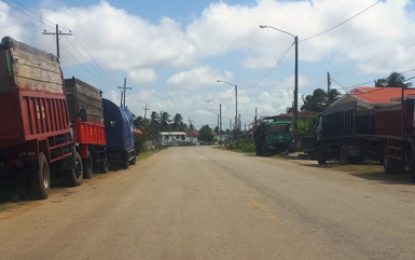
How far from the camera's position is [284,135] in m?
52.6

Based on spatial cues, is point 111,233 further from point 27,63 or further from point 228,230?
point 27,63

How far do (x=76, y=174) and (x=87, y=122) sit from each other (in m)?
3.21

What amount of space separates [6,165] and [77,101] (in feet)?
25.1

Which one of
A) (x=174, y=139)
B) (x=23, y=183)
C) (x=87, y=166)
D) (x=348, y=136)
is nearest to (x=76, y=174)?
(x=87, y=166)

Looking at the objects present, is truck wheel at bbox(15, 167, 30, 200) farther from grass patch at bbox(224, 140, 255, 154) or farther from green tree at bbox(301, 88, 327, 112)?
green tree at bbox(301, 88, 327, 112)

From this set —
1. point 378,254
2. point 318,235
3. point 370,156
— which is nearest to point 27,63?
point 318,235

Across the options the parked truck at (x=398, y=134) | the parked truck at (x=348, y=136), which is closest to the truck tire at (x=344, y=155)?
the parked truck at (x=348, y=136)

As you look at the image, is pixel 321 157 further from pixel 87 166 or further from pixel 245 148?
pixel 245 148

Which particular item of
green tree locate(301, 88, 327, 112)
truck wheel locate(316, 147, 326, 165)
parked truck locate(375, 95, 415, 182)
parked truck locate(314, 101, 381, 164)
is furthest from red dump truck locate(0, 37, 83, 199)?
green tree locate(301, 88, 327, 112)

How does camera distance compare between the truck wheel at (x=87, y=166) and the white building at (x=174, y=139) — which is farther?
the white building at (x=174, y=139)

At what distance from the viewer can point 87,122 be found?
23422mm

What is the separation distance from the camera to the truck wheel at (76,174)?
2011 cm

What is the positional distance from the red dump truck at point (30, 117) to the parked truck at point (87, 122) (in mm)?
2703

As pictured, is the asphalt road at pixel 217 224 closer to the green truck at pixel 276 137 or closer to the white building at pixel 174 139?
the green truck at pixel 276 137
